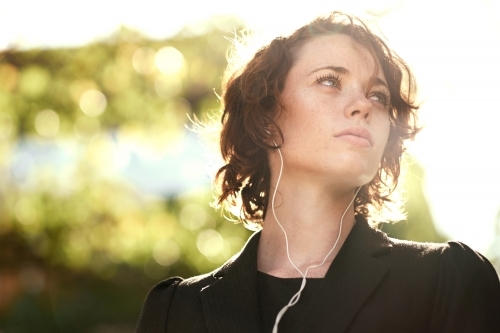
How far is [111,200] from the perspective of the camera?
10.5 m

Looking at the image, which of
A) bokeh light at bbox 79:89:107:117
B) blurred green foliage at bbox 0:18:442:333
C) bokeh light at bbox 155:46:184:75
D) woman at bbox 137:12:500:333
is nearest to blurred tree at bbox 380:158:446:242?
blurred green foliage at bbox 0:18:442:333

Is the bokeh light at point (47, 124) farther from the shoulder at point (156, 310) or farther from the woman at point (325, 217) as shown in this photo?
the shoulder at point (156, 310)

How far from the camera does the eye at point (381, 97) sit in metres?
3.07

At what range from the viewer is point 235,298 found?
9.43 feet

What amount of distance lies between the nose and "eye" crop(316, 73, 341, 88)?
82mm

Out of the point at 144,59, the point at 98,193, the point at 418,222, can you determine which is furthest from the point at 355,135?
the point at 144,59

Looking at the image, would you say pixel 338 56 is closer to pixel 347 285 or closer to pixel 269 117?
pixel 269 117

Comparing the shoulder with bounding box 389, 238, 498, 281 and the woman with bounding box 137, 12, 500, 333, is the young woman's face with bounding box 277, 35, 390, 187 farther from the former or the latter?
the shoulder with bounding box 389, 238, 498, 281

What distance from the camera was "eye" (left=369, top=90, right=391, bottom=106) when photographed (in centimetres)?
307

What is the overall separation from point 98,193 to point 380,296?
816 cm

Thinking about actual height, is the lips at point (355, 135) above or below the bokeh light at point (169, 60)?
below

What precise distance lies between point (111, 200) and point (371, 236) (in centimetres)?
805

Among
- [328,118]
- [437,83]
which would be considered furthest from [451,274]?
[437,83]

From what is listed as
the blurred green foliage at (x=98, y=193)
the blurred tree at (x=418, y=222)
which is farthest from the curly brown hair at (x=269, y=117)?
the blurred green foliage at (x=98, y=193)
